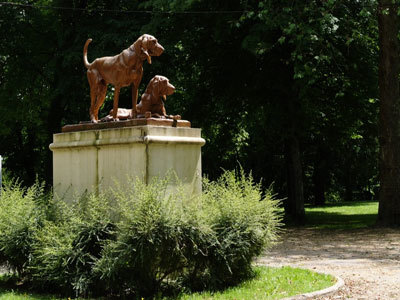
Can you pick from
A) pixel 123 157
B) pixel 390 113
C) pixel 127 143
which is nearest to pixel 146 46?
pixel 127 143

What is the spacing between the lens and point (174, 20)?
750 inches

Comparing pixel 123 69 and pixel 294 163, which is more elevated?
pixel 123 69

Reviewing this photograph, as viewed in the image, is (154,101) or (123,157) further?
(154,101)

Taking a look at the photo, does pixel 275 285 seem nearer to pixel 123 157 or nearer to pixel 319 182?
pixel 123 157

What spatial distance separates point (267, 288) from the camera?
817 centimetres

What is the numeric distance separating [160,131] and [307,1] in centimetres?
951

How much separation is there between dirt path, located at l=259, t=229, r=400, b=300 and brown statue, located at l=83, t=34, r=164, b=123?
4319 mm

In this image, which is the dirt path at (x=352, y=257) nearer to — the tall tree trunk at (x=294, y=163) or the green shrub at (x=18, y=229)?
the tall tree trunk at (x=294, y=163)

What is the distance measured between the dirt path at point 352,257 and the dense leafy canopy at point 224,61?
4183 mm

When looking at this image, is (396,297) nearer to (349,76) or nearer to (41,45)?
(349,76)

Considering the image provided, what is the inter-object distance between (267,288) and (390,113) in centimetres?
1136

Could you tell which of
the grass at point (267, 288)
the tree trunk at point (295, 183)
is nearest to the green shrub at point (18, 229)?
the grass at point (267, 288)

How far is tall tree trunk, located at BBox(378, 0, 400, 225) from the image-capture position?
→ 17.9m

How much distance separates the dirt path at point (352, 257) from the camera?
8.58 meters
